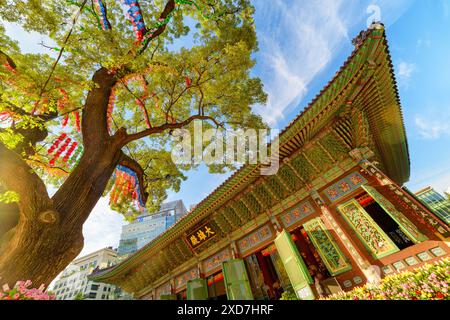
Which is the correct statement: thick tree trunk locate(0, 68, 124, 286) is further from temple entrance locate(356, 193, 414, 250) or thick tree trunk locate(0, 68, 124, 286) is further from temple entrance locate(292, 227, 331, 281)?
temple entrance locate(356, 193, 414, 250)

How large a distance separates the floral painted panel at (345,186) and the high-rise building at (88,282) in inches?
1779

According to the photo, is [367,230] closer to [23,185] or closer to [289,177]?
[289,177]

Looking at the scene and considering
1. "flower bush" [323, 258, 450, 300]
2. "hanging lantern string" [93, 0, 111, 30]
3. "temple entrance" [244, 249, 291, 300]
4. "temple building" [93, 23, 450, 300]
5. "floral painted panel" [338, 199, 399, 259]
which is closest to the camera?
"flower bush" [323, 258, 450, 300]

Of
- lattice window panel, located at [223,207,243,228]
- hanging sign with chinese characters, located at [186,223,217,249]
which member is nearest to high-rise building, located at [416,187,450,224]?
lattice window panel, located at [223,207,243,228]

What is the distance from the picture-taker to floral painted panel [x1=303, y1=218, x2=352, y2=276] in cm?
529

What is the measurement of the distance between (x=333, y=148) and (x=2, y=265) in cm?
762

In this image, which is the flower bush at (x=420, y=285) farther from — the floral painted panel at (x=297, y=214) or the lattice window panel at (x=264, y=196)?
the lattice window panel at (x=264, y=196)

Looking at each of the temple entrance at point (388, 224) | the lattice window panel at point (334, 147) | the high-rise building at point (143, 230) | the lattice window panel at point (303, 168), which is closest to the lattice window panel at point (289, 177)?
the lattice window panel at point (303, 168)

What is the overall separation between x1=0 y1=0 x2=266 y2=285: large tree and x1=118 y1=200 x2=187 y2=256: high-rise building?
147ft

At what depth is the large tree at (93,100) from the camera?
343 centimetres

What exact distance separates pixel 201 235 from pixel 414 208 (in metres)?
6.90

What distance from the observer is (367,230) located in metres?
5.15
